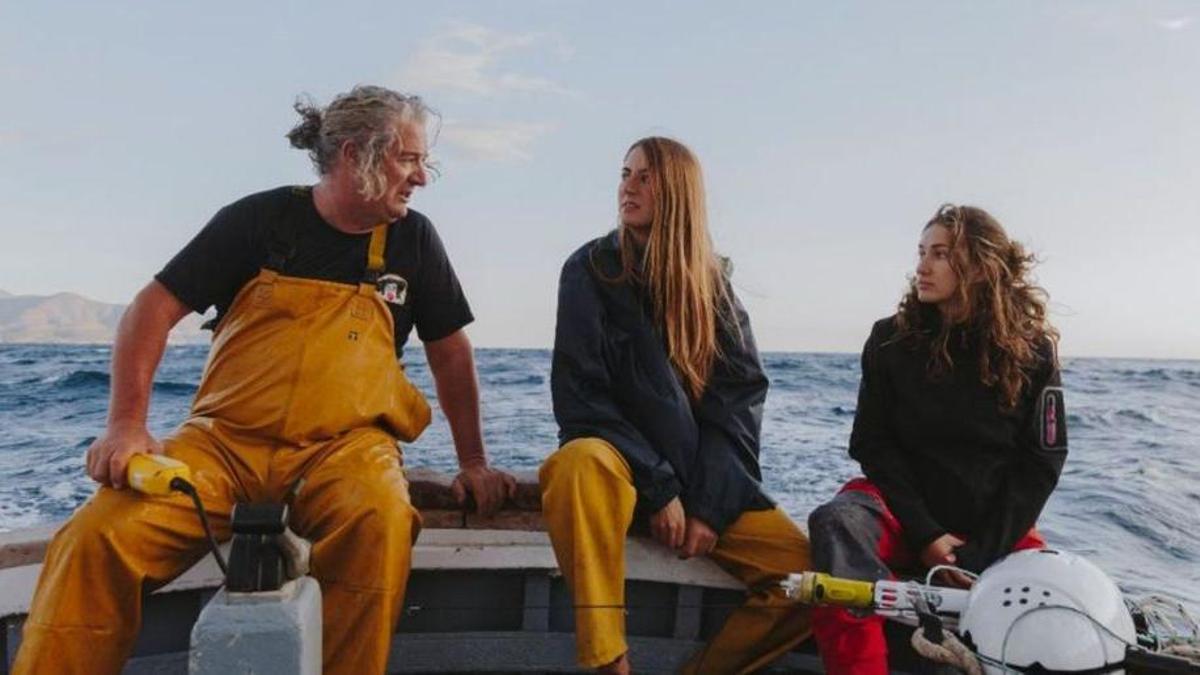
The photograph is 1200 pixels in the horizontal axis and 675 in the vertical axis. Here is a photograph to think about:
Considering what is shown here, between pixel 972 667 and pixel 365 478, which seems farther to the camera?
pixel 365 478

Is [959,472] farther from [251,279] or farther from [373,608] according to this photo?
[251,279]

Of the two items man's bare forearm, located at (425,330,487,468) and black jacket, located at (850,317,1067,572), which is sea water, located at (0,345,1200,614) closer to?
black jacket, located at (850,317,1067,572)

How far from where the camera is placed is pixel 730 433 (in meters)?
3.14

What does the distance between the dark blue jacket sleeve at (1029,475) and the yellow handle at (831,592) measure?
0.88 meters

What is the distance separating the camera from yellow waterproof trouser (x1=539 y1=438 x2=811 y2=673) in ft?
8.78

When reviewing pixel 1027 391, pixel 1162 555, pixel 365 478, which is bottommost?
pixel 1162 555

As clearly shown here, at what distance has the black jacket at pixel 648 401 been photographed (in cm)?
301

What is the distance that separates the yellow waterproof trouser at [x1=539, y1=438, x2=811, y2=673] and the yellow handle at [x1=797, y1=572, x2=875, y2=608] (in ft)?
1.84

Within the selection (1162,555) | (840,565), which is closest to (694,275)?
(840,565)

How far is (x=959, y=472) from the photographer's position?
3.16 meters

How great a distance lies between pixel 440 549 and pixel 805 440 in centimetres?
953

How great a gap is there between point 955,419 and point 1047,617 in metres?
1.16

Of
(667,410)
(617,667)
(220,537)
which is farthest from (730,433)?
(220,537)

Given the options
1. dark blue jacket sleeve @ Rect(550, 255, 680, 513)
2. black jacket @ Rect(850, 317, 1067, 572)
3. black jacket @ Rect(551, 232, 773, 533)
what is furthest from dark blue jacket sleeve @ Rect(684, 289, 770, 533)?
black jacket @ Rect(850, 317, 1067, 572)
